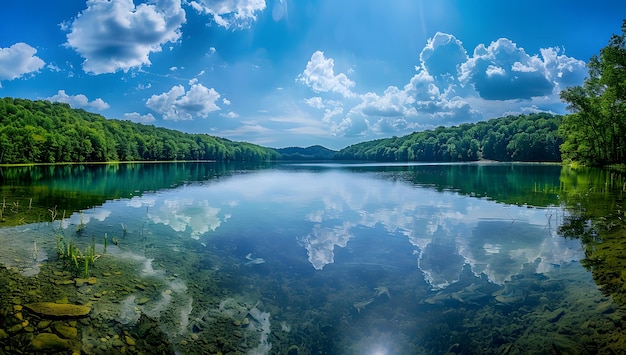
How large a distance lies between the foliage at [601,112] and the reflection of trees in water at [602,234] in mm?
39192

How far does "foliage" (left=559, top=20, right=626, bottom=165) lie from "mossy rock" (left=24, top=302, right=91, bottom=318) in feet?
230

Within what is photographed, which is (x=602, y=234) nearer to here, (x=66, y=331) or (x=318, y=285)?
(x=318, y=285)

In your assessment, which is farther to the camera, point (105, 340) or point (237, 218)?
point (237, 218)

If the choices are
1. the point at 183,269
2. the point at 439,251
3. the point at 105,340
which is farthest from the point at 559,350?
the point at 183,269

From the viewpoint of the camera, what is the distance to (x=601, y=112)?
6644 centimetres

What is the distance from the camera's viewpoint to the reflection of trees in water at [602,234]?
35.4ft

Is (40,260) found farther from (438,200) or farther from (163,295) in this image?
(438,200)

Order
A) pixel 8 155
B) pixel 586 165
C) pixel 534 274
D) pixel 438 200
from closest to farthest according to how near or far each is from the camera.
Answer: pixel 534 274, pixel 438 200, pixel 586 165, pixel 8 155

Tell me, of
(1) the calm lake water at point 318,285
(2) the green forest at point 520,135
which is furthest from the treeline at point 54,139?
(1) the calm lake water at point 318,285

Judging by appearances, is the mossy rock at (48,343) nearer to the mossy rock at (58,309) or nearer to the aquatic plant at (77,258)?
the mossy rock at (58,309)

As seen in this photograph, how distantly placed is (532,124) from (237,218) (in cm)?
20218

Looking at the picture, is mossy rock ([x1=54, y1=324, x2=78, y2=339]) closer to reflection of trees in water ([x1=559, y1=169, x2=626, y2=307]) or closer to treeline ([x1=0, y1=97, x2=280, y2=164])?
reflection of trees in water ([x1=559, y1=169, x2=626, y2=307])

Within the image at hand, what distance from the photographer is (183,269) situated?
500 inches

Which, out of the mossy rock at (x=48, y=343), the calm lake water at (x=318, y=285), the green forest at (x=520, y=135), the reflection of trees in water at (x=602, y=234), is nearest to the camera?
the mossy rock at (x=48, y=343)
